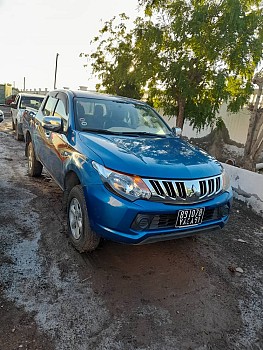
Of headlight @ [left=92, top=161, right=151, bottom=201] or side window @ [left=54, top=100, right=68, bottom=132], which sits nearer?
headlight @ [left=92, top=161, right=151, bottom=201]

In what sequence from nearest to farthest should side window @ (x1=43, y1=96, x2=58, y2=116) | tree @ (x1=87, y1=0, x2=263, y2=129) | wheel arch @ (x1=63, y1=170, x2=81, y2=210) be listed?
1. wheel arch @ (x1=63, y1=170, x2=81, y2=210)
2. side window @ (x1=43, y1=96, x2=58, y2=116)
3. tree @ (x1=87, y1=0, x2=263, y2=129)

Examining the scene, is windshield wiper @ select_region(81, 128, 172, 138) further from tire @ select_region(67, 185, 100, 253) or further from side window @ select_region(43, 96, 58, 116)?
side window @ select_region(43, 96, 58, 116)

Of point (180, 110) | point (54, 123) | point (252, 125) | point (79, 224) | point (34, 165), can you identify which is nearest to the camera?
point (79, 224)

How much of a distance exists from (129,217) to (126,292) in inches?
27.7

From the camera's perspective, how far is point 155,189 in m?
2.55

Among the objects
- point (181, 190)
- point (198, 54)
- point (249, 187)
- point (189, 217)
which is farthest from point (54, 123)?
point (198, 54)

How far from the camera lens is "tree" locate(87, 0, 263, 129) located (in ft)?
22.2

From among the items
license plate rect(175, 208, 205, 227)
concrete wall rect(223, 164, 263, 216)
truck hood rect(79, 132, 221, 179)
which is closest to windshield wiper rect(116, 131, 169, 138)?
truck hood rect(79, 132, 221, 179)

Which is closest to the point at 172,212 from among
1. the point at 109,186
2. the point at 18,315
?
the point at 109,186

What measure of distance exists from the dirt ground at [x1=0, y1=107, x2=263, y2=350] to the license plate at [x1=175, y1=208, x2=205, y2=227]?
2.00ft

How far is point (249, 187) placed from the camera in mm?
5164

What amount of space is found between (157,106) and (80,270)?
24.3 ft

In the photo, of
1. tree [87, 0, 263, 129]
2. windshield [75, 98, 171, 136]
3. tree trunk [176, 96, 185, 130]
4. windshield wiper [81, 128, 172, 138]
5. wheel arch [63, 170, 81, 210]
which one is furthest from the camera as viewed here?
tree trunk [176, 96, 185, 130]

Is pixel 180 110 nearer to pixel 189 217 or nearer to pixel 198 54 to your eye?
pixel 198 54
